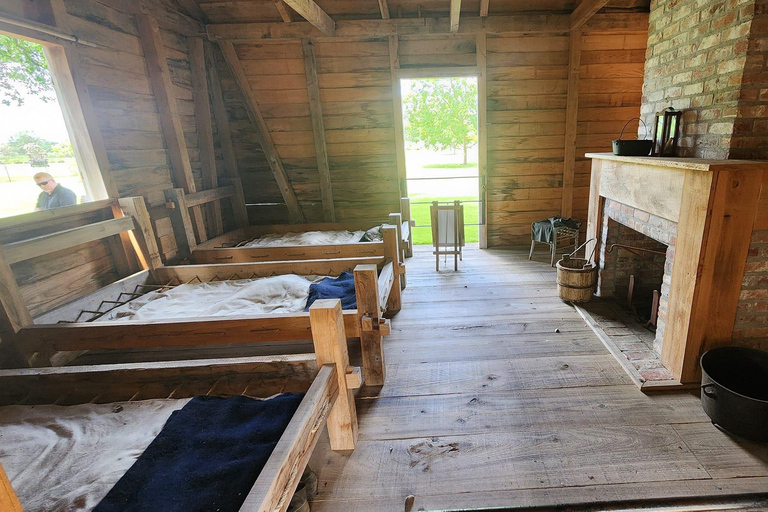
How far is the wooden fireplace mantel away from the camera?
1.78 metres

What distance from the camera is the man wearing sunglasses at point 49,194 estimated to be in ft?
7.85

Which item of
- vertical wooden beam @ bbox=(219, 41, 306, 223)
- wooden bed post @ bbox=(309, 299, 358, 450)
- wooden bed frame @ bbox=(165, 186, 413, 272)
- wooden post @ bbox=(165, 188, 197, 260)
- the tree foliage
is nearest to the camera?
wooden bed post @ bbox=(309, 299, 358, 450)

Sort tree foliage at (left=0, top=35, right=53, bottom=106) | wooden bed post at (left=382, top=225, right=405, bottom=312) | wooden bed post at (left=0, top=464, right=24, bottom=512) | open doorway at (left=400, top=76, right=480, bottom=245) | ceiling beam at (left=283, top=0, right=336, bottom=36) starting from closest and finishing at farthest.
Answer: wooden bed post at (left=0, top=464, right=24, bottom=512) < tree foliage at (left=0, top=35, right=53, bottom=106) < wooden bed post at (left=382, top=225, right=405, bottom=312) < ceiling beam at (left=283, top=0, right=336, bottom=36) < open doorway at (left=400, top=76, right=480, bottom=245)

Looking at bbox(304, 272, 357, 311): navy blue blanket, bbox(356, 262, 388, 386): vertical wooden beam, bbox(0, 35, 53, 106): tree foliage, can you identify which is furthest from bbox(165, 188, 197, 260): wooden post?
bbox(356, 262, 388, 386): vertical wooden beam

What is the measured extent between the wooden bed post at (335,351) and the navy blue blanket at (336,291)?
77 cm

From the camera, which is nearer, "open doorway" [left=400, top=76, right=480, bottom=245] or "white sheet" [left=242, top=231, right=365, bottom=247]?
"white sheet" [left=242, top=231, right=365, bottom=247]

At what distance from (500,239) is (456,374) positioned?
2970 mm

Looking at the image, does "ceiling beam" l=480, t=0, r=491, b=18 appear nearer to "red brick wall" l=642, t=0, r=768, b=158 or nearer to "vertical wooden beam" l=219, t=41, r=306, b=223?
"red brick wall" l=642, t=0, r=768, b=158

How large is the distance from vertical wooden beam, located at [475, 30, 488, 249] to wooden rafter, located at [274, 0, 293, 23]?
2.06 metres

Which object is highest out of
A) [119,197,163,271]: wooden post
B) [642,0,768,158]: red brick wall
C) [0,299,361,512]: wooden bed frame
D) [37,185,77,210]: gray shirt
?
[642,0,768,158]: red brick wall

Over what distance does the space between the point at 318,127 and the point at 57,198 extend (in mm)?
2621

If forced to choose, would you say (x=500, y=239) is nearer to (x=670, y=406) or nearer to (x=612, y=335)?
(x=612, y=335)

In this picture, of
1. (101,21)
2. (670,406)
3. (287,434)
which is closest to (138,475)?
(287,434)

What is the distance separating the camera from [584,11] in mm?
3605
